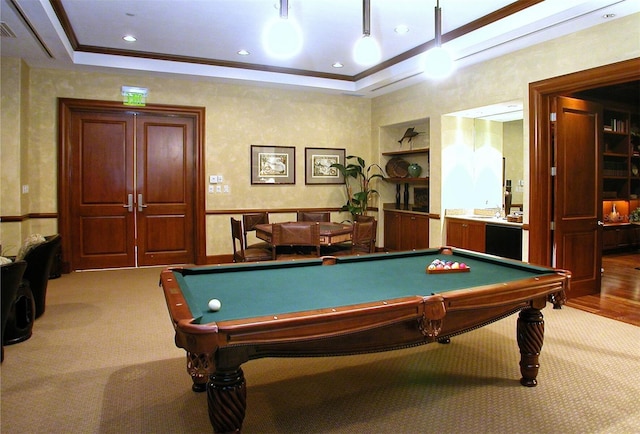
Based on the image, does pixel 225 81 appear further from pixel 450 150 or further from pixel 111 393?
pixel 111 393

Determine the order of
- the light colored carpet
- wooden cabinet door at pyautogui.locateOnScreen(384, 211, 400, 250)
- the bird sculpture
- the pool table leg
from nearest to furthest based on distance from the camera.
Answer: the pool table leg, the light colored carpet, the bird sculpture, wooden cabinet door at pyautogui.locateOnScreen(384, 211, 400, 250)

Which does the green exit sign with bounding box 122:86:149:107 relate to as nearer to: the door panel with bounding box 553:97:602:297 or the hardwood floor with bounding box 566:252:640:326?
the door panel with bounding box 553:97:602:297

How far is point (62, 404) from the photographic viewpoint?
261 centimetres

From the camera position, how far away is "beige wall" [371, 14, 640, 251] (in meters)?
4.07

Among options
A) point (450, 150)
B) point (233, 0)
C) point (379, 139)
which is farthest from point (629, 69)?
point (379, 139)

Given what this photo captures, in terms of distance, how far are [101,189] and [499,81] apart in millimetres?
5766

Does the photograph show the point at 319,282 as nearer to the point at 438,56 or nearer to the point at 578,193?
the point at 438,56

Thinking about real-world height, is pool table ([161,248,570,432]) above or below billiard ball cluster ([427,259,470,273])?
below

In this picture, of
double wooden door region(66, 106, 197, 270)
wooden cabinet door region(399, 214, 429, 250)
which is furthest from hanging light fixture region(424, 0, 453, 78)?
double wooden door region(66, 106, 197, 270)

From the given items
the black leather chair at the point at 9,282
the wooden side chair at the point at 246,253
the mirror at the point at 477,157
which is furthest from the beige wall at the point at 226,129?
the black leather chair at the point at 9,282

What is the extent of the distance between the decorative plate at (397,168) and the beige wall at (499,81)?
39 cm

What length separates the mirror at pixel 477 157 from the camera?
6152 millimetres

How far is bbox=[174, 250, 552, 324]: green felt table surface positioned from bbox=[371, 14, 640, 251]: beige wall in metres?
2.51

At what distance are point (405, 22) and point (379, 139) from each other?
3.12m
